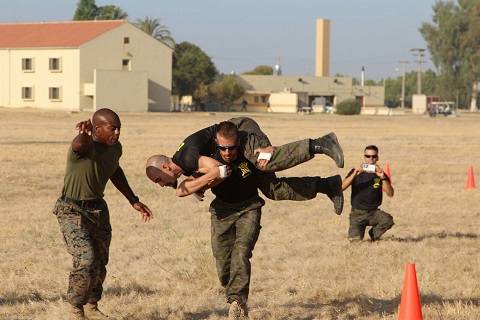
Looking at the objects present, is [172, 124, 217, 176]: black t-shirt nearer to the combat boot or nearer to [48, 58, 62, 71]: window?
the combat boot

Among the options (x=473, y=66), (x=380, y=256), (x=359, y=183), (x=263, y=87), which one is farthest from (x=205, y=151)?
(x=473, y=66)

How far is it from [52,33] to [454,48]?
5978cm

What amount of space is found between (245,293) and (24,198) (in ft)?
32.0

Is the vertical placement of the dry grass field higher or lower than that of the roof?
lower

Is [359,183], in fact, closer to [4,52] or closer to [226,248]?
[226,248]

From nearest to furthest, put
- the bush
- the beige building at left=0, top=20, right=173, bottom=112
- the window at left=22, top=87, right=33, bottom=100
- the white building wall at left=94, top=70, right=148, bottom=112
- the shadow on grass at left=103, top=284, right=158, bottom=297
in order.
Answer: the shadow on grass at left=103, top=284, right=158, bottom=297 → the white building wall at left=94, top=70, right=148, bottom=112 → the beige building at left=0, top=20, right=173, bottom=112 → the window at left=22, top=87, right=33, bottom=100 → the bush

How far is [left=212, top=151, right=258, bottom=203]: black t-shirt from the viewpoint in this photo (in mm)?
7531

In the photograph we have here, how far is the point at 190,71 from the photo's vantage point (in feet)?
322

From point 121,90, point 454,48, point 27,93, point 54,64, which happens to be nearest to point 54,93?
point 54,64

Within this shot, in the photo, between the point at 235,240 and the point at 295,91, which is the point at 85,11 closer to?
the point at 295,91

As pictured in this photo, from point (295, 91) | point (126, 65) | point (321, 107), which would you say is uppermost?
point (126, 65)

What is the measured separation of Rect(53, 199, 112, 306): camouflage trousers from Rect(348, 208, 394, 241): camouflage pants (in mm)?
5246

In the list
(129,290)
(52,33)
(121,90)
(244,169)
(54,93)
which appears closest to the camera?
(244,169)

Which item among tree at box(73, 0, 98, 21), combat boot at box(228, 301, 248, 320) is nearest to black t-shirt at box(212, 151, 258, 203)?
combat boot at box(228, 301, 248, 320)
